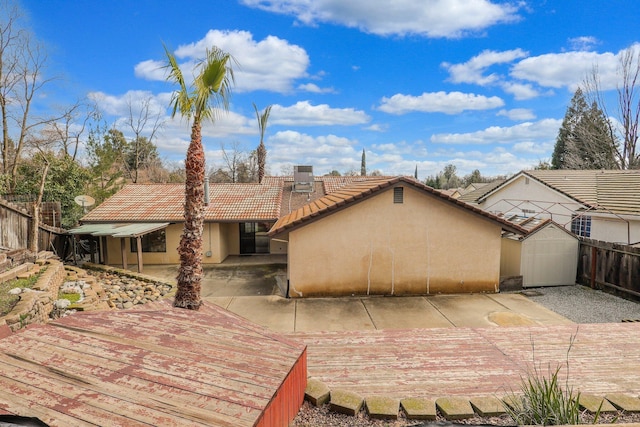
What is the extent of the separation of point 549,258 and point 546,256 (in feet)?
0.50

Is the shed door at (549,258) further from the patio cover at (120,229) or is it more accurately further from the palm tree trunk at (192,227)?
the patio cover at (120,229)

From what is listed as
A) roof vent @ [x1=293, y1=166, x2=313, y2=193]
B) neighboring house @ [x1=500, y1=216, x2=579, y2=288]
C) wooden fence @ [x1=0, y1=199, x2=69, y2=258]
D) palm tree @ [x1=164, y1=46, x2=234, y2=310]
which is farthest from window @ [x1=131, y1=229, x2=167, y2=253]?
neighboring house @ [x1=500, y1=216, x2=579, y2=288]

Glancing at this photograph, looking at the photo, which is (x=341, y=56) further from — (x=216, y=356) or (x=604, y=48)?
(x=216, y=356)

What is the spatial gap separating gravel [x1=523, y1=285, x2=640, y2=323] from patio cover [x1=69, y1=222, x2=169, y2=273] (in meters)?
15.5

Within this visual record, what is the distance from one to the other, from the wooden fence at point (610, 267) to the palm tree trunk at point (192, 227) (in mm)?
13425

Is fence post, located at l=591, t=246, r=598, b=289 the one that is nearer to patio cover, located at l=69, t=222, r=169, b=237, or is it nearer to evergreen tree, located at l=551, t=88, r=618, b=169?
patio cover, located at l=69, t=222, r=169, b=237

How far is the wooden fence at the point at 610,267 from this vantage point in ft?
36.3

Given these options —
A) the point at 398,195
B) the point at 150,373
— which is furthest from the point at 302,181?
the point at 150,373

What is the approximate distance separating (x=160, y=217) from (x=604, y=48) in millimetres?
29131

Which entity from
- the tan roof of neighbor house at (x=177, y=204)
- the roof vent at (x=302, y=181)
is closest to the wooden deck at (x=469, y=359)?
the tan roof of neighbor house at (x=177, y=204)

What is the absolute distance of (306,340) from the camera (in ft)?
23.1

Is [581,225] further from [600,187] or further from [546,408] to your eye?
[546,408]

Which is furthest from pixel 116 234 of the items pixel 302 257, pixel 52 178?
pixel 52 178

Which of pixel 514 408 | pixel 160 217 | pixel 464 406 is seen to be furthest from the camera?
pixel 160 217
